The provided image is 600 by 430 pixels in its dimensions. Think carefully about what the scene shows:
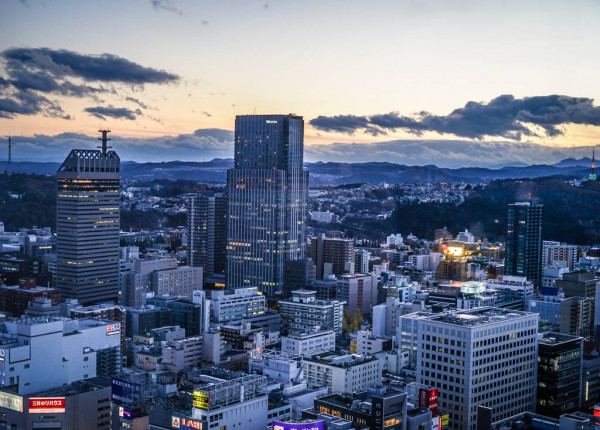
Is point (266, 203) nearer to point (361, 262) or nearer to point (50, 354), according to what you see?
point (361, 262)

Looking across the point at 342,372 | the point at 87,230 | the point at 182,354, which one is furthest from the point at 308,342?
the point at 87,230

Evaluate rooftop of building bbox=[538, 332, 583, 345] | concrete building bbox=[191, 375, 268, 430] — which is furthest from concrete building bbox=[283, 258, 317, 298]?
concrete building bbox=[191, 375, 268, 430]

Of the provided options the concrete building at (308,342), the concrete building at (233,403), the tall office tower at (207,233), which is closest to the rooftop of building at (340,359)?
the concrete building at (308,342)

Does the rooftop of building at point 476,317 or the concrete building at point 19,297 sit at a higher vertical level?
the rooftop of building at point 476,317

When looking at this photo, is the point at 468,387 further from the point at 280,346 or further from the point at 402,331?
the point at 280,346

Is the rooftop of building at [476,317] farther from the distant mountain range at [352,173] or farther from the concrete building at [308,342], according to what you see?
the distant mountain range at [352,173]

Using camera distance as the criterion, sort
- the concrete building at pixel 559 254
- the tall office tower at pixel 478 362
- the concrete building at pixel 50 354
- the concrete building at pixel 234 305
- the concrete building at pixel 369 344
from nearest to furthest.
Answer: the tall office tower at pixel 478 362, the concrete building at pixel 50 354, the concrete building at pixel 369 344, the concrete building at pixel 234 305, the concrete building at pixel 559 254

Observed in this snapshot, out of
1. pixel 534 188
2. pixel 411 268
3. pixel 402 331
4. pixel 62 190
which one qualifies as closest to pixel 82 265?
pixel 62 190
